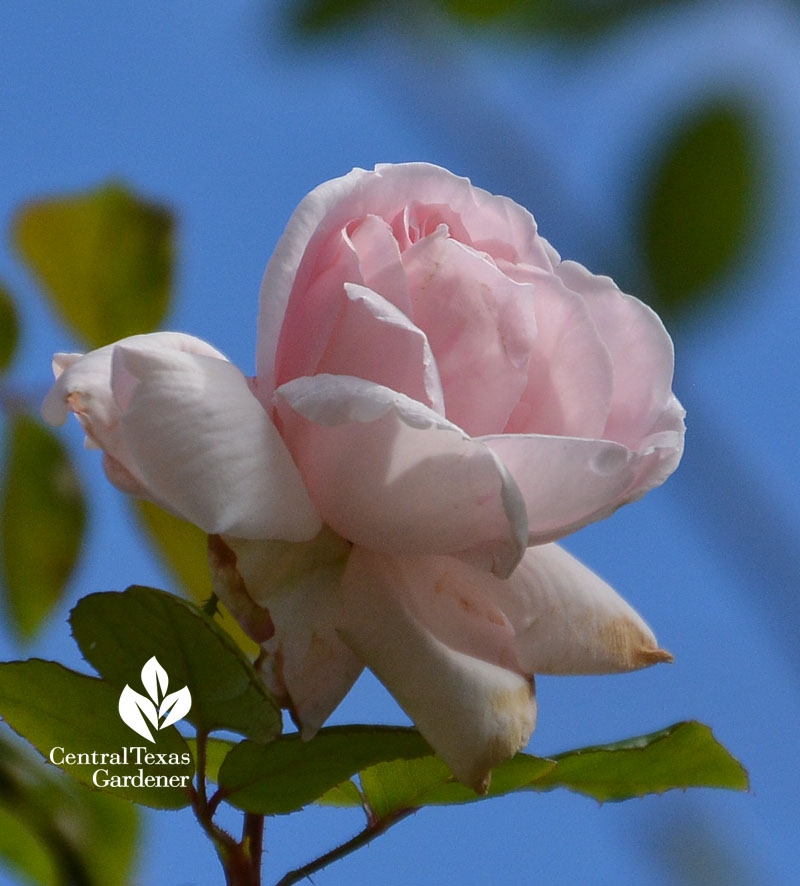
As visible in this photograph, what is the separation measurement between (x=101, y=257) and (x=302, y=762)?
371mm

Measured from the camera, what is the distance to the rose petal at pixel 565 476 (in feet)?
0.87

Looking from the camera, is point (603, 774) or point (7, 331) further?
point (7, 331)

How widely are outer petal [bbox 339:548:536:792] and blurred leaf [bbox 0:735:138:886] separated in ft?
0.39

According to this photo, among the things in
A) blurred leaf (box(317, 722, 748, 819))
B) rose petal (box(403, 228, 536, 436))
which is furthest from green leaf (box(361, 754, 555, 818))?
rose petal (box(403, 228, 536, 436))

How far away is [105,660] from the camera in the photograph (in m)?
0.24

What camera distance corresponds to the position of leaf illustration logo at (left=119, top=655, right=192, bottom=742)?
24 centimetres

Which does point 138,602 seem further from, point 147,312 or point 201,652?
point 147,312

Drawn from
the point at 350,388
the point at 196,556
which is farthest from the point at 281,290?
the point at 196,556

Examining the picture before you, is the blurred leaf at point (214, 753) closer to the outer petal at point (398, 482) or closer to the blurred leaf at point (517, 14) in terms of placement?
the outer petal at point (398, 482)

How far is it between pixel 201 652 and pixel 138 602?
2 cm

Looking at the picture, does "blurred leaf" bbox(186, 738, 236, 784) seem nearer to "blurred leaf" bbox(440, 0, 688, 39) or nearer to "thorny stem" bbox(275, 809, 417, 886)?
"thorny stem" bbox(275, 809, 417, 886)

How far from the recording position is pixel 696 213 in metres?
0.18

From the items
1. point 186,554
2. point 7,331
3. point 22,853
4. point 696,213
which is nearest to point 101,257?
point 7,331

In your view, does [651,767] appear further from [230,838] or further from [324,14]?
[324,14]
